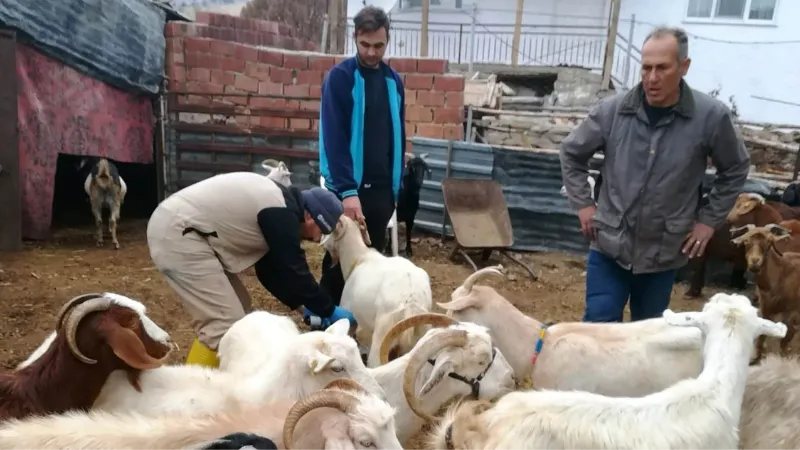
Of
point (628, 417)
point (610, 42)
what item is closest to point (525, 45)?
point (610, 42)

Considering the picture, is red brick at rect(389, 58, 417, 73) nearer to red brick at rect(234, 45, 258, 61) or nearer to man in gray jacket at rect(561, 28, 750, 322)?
red brick at rect(234, 45, 258, 61)

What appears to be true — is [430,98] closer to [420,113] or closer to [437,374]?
[420,113]

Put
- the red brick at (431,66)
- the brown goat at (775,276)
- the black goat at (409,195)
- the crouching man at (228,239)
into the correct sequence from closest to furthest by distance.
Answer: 1. the crouching man at (228,239)
2. the brown goat at (775,276)
3. the black goat at (409,195)
4. the red brick at (431,66)

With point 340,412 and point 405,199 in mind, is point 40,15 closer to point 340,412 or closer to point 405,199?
point 405,199

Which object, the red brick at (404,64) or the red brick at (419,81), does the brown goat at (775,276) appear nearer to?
the red brick at (419,81)

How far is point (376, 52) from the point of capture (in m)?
4.04

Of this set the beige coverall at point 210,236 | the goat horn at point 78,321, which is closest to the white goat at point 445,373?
the beige coverall at point 210,236

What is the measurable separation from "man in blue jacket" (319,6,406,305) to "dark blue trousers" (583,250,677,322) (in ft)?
5.22

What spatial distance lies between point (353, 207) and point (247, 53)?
21.0ft

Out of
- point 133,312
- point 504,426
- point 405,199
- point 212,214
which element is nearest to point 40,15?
point 405,199

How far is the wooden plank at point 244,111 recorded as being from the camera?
9.41 metres

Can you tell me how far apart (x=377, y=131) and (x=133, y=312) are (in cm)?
209

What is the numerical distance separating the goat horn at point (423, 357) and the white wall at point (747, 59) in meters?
15.9

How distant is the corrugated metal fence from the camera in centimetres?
877
